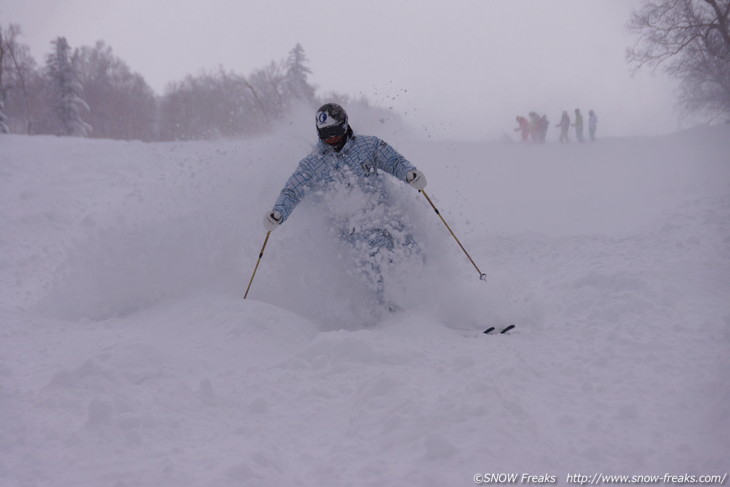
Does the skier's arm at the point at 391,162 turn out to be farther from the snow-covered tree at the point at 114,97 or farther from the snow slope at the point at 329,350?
the snow-covered tree at the point at 114,97

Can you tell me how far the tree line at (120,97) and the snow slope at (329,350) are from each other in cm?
2726

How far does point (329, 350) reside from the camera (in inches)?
130

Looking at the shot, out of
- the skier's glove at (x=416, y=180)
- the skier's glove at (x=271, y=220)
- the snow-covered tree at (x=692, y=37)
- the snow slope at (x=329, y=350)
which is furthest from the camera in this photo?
the snow-covered tree at (x=692, y=37)

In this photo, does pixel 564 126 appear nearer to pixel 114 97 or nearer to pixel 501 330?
pixel 501 330

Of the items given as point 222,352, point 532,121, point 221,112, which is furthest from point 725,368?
point 221,112

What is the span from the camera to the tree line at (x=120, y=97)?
107 ft

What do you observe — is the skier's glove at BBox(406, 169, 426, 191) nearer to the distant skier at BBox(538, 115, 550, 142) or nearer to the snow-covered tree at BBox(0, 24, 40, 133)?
the distant skier at BBox(538, 115, 550, 142)

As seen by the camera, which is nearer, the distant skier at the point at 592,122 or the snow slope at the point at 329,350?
the snow slope at the point at 329,350

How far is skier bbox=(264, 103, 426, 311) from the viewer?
4.81 m

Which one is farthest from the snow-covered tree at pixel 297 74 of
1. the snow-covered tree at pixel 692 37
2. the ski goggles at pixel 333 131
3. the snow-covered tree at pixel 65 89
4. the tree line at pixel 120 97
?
the ski goggles at pixel 333 131

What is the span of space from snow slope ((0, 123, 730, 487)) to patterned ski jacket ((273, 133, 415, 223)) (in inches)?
16.0

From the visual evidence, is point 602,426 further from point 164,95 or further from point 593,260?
point 164,95

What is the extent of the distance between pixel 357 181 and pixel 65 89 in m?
35.2

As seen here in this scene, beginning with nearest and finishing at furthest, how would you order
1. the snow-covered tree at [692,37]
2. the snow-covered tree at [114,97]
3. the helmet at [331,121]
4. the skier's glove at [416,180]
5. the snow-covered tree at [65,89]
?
the skier's glove at [416,180], the helmet at [331,121], the snow-covered tree at [692,37], the snow-covered tree at [65,89], the snow-covered tree at [114,97]
